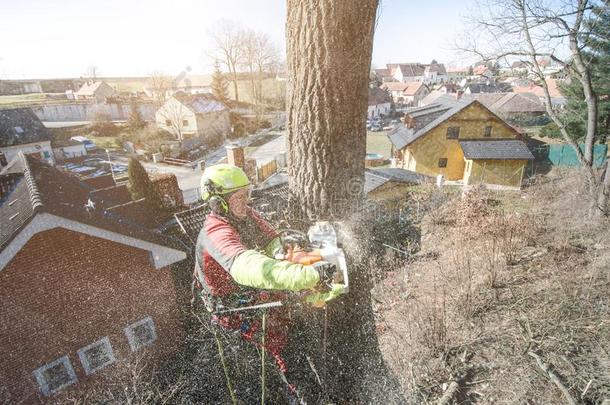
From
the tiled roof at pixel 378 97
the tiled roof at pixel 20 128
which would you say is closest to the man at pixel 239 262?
the tiled roof at pixel 20 128

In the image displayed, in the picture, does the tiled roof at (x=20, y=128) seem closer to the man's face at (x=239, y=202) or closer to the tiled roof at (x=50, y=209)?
the tiled roof at (x=50, y=209)

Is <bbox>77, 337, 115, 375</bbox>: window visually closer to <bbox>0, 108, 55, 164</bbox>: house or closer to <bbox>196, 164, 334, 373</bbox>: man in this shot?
<bbox>196, 164, 334, 373</bbox>: man

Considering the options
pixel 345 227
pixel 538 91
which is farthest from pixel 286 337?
pixel 538 91

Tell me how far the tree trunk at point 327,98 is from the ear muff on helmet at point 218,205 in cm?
73

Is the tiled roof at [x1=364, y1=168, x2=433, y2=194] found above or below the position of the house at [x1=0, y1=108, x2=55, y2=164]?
below

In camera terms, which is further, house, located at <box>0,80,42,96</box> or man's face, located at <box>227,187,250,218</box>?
house, located at <box>0,80,42,96</box>

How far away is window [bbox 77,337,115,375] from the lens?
742 centimetres

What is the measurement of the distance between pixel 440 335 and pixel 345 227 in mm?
2698

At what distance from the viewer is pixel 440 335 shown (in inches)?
172

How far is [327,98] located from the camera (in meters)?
2.62

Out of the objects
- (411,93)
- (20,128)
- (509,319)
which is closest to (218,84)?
(20,128)

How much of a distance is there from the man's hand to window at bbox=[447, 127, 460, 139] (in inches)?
1047

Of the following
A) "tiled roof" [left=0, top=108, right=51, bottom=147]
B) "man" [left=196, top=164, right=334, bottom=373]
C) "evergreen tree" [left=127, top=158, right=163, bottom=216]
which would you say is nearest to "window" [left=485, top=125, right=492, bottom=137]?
"evergreen tree" [left=127, top=158, right=163, bottom=216]

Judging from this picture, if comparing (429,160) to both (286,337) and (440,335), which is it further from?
(286,337)
